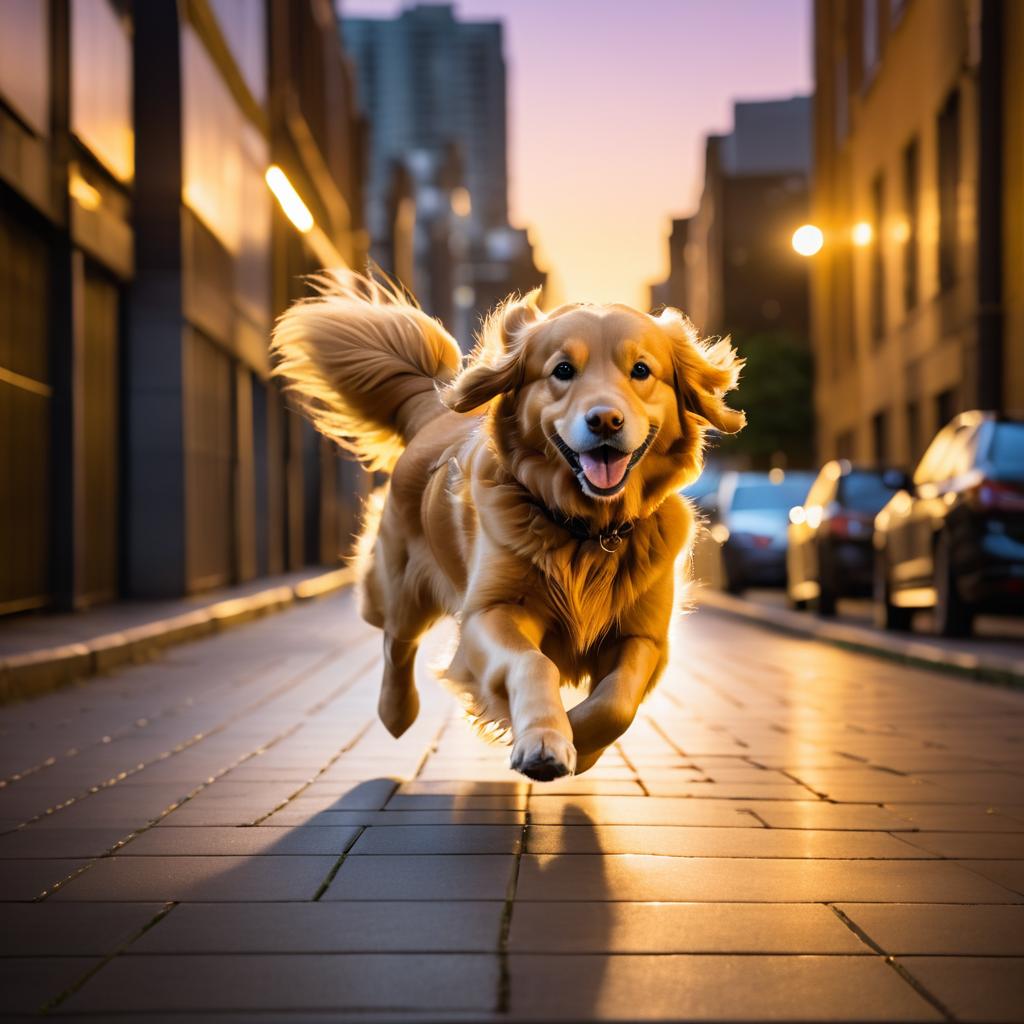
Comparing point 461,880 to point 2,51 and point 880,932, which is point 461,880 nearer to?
point 880,932

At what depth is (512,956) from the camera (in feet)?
11.5

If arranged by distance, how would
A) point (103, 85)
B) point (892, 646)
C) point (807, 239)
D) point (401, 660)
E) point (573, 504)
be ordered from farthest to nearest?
1. point (807, 239)
2. point (103, 85)
3. point (892, 646)
4. point (401, 660)
5. point (573, 504)

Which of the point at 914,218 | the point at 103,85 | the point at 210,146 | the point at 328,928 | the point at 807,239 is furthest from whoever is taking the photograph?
the point at 914,218

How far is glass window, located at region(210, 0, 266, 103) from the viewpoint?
26109 millimetres

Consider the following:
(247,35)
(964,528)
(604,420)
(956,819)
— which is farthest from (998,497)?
(247,35)

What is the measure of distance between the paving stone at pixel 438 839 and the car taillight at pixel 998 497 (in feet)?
27.1

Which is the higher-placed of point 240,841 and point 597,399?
point 597,399

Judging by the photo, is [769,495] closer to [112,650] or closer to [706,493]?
[706,493]

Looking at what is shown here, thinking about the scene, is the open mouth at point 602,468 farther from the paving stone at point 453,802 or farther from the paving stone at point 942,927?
the paving stone at point 942,927

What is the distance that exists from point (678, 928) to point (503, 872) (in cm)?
75

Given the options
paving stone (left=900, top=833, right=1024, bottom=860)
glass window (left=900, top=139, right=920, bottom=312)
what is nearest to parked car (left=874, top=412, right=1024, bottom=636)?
paving stone (left=900, top=833, right=1024, bottom=860)

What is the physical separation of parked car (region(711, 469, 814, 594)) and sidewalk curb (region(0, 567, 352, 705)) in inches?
289

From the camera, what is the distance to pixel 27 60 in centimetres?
1514

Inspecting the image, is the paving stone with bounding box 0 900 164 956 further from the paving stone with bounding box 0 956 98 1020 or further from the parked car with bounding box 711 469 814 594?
the parked car with bounding box 711 469 814 594
